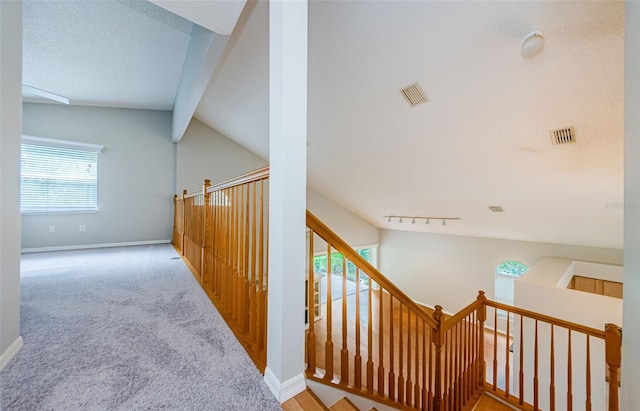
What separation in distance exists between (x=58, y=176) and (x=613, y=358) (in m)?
7.27

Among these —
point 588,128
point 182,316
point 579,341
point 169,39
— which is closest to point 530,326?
point 579,341

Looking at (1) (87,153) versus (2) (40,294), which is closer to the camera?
(2) (40,294)

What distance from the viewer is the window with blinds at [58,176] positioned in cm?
413

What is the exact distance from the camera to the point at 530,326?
3.13 m

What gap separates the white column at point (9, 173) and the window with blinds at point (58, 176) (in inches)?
162

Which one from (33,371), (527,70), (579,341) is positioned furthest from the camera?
(579,341)

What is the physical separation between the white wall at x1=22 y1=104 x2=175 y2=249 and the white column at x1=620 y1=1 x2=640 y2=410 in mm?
6203

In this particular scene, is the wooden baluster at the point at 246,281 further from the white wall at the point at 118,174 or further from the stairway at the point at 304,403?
the white wall at the point at 118,174

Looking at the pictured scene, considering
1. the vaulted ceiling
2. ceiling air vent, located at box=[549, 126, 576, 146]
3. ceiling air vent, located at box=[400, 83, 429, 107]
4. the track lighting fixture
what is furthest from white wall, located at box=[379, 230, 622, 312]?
ceiling air vent, located at box=[400, 83, 429, 107]

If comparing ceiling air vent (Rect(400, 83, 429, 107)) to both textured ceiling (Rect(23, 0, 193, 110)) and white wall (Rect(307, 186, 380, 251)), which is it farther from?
white wall (Rect(307, 186, 380, 251))

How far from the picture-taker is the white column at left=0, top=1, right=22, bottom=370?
48.2 inches

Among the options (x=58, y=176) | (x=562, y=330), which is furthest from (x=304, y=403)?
(x=58, y=176)

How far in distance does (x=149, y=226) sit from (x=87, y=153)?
1.69 meters

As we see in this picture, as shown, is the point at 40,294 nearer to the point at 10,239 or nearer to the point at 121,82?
the point at 10,239
